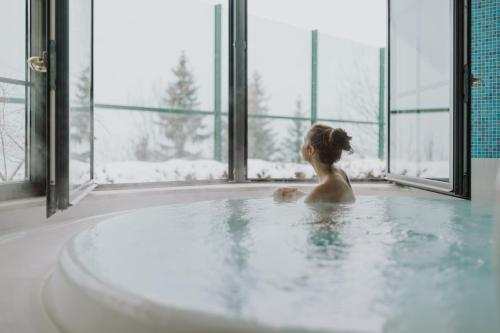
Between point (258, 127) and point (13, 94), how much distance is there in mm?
3781

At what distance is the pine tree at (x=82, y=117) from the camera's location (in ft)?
7.03

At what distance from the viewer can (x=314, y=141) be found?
2.62 metres

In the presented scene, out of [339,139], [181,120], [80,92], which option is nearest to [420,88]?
[339,139]

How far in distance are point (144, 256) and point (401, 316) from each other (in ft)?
2.29

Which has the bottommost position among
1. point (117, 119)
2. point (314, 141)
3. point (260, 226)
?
point (260, 226)

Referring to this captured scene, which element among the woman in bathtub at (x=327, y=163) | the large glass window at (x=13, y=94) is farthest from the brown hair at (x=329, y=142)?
the large glass window at (x=13, y=94)

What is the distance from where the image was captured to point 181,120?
5.79 meters

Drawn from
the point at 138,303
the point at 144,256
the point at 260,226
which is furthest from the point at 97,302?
the point at 260,226

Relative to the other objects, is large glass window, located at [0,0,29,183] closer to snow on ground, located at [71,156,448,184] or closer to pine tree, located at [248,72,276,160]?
snow on ground, located at [71,156,448,184]

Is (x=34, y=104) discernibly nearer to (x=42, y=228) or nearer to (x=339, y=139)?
(x=42, y=228)

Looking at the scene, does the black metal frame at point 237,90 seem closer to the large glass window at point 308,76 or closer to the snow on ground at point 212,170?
the snow on ground at point 212,170

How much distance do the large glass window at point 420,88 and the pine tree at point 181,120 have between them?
8.53 feet

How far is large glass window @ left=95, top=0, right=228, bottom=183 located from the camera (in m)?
4.74

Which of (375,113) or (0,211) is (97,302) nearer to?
(0,211)
